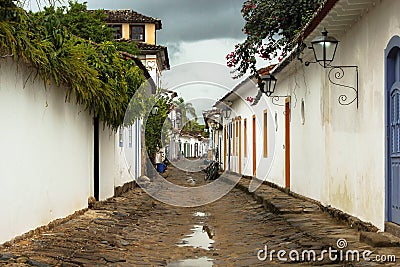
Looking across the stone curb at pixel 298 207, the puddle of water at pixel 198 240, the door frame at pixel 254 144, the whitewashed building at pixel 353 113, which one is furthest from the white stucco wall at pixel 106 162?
the door frame at pixel 254 144

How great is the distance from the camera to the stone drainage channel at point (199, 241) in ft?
27.7

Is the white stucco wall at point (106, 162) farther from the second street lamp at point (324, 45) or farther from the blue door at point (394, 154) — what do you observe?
the blue door at point (394, 154)

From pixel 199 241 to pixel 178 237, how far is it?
65cm

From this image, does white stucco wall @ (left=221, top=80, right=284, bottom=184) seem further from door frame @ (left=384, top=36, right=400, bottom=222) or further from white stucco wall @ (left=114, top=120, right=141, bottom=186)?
door frame @ (left=384, top=36, right=400, bottom=222)

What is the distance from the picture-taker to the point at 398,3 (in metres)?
A: 7.61

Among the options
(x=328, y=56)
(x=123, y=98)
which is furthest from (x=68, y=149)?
(x=328, y=56)

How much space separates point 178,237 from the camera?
36.6 ft

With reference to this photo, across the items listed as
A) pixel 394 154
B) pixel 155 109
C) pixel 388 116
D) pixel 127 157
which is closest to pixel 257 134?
pixel 155 109

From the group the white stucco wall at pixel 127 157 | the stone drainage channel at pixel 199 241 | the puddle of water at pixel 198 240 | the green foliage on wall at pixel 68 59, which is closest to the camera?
the green foliage on wall at pixel 68 59

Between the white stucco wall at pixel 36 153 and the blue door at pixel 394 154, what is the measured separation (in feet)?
14.4

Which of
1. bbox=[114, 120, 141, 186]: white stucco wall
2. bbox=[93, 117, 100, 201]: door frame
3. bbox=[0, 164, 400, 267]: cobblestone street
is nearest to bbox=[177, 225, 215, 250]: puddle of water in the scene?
bbox=[0, 164, 400, 267]: cobblestone street

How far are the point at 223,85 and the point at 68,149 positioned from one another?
45.3 feet

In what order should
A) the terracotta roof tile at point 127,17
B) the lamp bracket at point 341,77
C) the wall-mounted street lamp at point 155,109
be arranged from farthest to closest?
the terracotta roof tile at point 127,17
the wall-mounted street lamp at point 155,109
the lamp bracket at point 341,77

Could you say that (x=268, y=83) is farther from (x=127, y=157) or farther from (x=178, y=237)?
(x=178, y=237)
